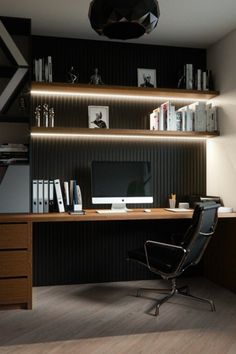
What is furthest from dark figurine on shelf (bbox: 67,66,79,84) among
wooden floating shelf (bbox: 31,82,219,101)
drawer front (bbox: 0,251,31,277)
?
drawer front (bbox: 0,251,31,277)

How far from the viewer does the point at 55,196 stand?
3879mm

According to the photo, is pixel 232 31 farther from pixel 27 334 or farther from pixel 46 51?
pixel 27 334

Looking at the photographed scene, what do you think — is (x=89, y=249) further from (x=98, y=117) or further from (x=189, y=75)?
(x=189, y=75)

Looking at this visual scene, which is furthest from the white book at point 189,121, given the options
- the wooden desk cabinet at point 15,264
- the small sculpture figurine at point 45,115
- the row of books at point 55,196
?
the wooden desk cabinet at point 15,264

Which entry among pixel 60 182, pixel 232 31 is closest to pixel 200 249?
pixel 60 182

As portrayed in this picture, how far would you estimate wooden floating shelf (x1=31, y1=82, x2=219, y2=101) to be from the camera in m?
3.86

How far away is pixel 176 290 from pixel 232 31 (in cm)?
264

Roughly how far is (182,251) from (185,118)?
1586 millimetres

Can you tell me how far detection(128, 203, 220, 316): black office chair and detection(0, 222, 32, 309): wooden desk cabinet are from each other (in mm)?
973

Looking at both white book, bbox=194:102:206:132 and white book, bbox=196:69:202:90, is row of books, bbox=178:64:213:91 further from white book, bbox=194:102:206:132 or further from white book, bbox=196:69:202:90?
white book, bbox=194:102:206:132

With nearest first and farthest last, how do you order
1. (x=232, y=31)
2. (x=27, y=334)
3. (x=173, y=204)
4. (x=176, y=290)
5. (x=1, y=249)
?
(x=27, y=334) → (x=1, y=249) → (x=176, y=290) → (x=232, y=31) → (x=173, y=204)

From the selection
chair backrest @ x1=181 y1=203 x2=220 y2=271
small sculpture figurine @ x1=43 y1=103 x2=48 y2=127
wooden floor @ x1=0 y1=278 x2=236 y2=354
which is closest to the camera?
wooden floor @ x1=0 y1=278 x2=236 y2=354

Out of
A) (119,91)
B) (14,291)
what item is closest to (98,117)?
(119,91)

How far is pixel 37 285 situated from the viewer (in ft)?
13.3
